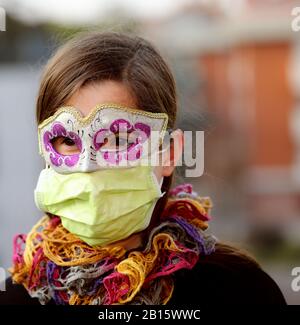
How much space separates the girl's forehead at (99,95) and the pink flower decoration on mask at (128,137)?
0.05 metres

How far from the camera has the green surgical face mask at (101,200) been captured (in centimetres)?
183

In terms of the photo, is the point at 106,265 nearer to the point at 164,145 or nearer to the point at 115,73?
the point at 164,145

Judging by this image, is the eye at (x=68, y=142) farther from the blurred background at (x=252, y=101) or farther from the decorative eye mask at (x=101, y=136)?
the blurred background at (x=252, y=101)

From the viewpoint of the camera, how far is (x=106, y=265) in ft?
6.10

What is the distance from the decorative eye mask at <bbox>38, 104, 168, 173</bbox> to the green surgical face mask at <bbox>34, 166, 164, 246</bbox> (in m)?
0.02

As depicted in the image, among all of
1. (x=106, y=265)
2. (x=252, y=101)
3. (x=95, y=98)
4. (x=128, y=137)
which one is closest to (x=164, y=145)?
(x=128, y=137)

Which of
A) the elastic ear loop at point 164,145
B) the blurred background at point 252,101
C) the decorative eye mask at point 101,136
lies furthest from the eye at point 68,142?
the blurred background at point 252,101

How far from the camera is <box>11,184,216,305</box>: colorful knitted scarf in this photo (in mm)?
1837

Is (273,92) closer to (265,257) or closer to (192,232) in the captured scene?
(265,257)

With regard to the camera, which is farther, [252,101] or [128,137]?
[252,101]

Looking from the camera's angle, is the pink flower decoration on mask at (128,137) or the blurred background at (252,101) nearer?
the pink flower decoration on mask at (128,137)

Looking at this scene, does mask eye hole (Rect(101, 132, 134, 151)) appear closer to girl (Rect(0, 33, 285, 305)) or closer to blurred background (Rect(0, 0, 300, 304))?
girl (Rect(0, 33, 285, 305))

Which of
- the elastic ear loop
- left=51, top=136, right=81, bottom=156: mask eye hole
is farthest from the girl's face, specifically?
the elastic ear loop

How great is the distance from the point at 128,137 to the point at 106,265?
0.95ft
